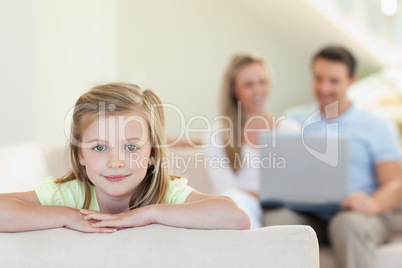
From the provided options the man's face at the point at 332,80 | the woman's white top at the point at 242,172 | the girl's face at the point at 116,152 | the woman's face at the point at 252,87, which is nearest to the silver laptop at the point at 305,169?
the woman's white top at the point at 242,172

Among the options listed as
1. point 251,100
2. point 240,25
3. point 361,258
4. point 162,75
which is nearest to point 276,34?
point 240,25

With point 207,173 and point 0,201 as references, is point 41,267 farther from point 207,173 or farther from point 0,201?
point 207,173

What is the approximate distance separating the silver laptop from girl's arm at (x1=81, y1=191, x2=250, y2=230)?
4.05 feet

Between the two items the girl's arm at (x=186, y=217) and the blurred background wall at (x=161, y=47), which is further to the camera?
the blurred background wall at (x=161, y=47)

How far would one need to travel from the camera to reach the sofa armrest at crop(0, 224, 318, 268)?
1.07 metres

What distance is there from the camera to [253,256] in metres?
1.07

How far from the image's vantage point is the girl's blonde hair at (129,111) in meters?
1.33

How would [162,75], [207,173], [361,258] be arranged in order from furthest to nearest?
[162,75], [207,173], [361,258]

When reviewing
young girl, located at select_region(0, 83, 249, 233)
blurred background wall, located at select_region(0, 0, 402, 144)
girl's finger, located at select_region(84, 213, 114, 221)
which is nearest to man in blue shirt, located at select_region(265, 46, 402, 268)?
young girl, located at select_region(0, 83, 249, 233)

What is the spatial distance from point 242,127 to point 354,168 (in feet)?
1.73

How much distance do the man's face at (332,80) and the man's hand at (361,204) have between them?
2.05 ft

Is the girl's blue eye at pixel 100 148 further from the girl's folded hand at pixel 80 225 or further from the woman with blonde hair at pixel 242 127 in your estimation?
the woman with blonde hair at pixel 242 127

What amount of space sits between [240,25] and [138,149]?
5.02 meters

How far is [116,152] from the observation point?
1.33m
